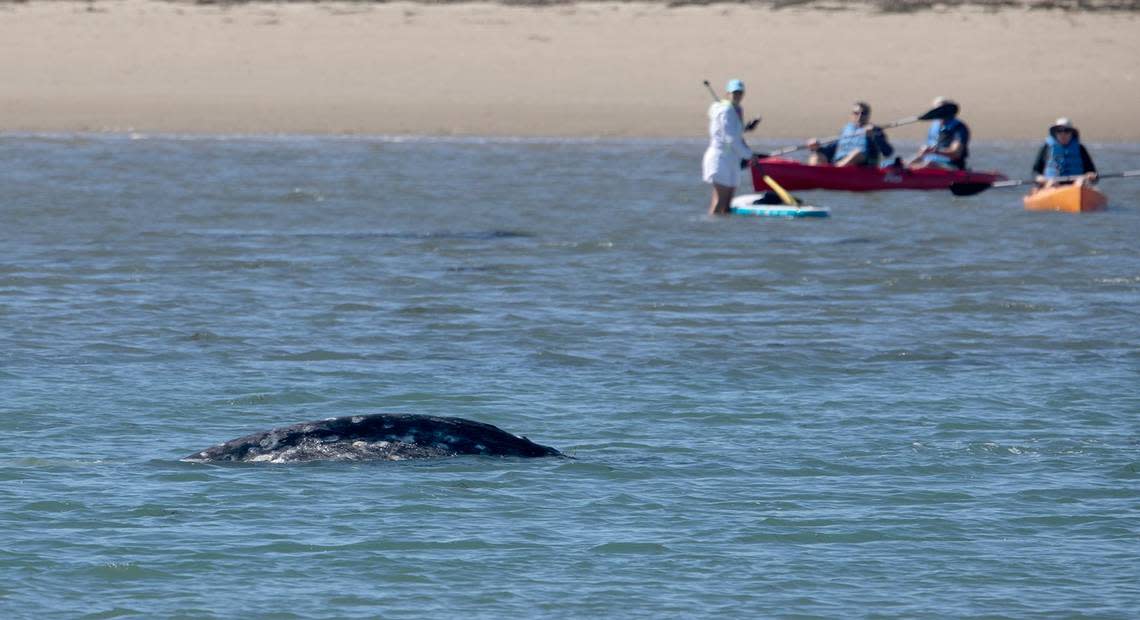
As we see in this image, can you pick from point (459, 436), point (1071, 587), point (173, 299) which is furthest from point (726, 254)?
point (1071, 587)

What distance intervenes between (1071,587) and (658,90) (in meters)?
28.0

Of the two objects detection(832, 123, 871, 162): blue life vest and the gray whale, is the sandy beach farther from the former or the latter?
the gray whale

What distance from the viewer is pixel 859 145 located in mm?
26312

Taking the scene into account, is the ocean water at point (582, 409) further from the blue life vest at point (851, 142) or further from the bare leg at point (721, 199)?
the blue life vest at point (851, 142)

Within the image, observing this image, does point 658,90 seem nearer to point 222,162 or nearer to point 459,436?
point 222,162

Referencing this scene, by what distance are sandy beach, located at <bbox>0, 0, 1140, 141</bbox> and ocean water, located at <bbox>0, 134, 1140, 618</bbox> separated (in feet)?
35.1

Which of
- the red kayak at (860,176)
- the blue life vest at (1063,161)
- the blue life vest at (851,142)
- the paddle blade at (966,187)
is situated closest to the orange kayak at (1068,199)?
the blue life vest at (1063,161)

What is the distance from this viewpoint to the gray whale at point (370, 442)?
9.95 meters

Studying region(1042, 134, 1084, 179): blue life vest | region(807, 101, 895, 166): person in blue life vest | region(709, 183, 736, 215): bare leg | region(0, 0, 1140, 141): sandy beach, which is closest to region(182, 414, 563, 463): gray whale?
region(709, 183, 736, 215): bare leg

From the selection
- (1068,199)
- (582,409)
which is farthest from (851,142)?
(582,409)

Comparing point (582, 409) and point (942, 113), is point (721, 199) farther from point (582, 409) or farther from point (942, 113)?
point (582, 409)

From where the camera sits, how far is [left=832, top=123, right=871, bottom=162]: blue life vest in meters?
26.0

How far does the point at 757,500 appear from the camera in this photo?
30.9 feet

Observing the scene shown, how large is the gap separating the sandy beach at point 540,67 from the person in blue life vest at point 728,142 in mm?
10450
